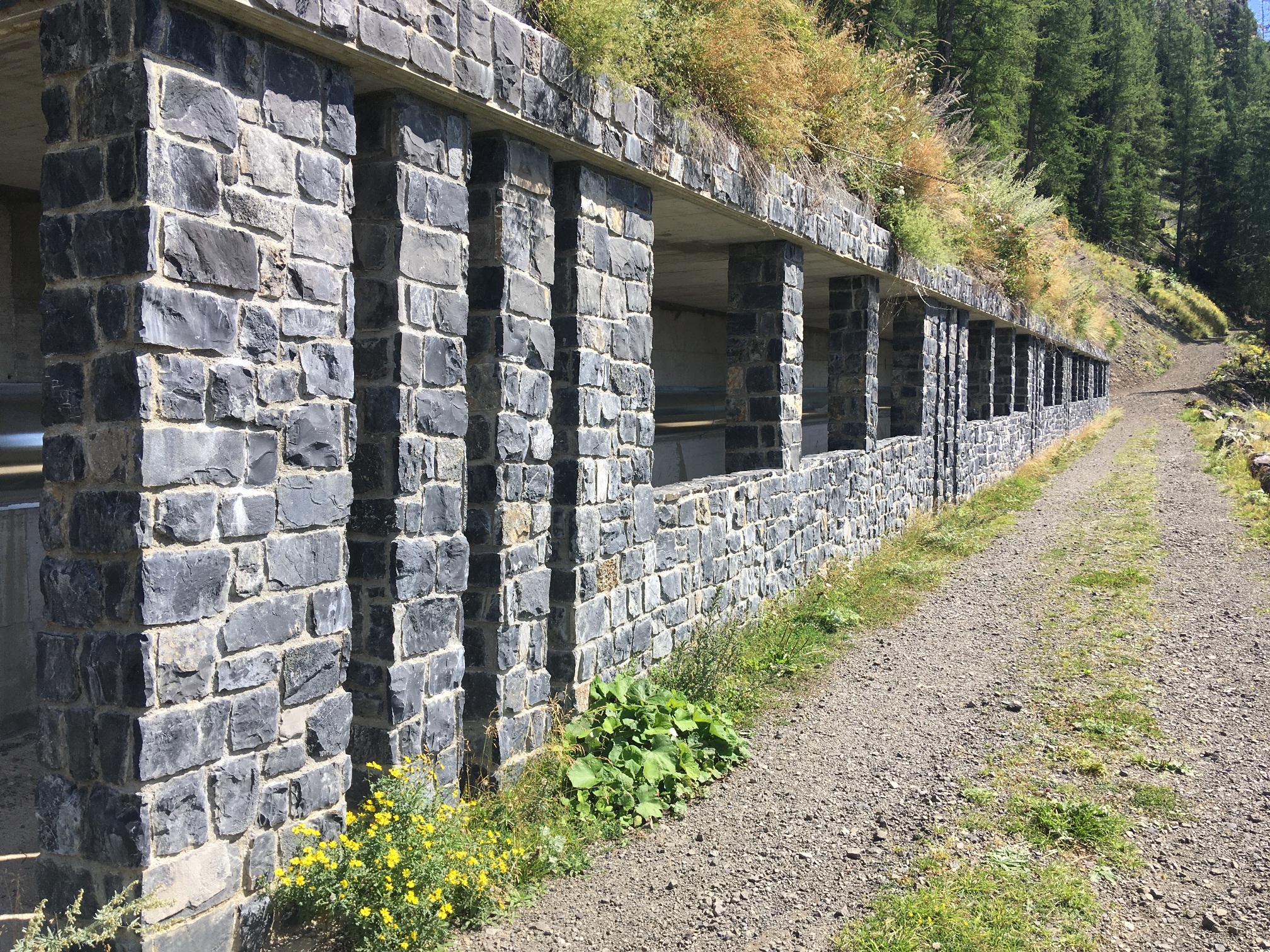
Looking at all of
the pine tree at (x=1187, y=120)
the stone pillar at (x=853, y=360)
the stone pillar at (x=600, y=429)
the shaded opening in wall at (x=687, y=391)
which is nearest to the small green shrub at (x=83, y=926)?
the stone pillar at (x=600, y=429)

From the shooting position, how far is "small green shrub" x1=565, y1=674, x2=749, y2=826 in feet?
15.7

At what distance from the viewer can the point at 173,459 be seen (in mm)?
3141

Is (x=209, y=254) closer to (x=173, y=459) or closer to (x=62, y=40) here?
(x=173, y=459)

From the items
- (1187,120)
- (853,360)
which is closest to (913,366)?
(853,360)

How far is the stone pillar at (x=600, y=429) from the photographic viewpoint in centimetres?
534

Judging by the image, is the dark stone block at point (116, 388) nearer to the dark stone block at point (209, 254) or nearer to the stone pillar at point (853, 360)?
the dark stone block at point (209, 254)

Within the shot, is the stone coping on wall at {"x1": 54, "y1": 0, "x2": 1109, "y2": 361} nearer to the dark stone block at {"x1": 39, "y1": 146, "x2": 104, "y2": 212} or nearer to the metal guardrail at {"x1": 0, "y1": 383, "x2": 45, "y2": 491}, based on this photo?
the dark stone block at {"x1": 39, "y1": 146, "x2": 104, "y2": 212}

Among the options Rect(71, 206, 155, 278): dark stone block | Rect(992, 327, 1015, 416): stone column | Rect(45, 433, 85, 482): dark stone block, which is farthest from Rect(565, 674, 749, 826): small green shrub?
Rect(992, 327, 1015, 416): stone column

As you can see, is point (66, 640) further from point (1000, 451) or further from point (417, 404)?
point (1000, 451)

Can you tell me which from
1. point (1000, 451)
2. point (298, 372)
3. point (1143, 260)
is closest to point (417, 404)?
point (298, 372)

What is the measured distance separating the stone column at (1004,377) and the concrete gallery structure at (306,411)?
13.2 m

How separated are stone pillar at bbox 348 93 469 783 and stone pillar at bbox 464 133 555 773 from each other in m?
0.42

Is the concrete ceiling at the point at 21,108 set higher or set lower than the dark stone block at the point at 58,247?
higher

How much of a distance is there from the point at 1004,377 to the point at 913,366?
→ 7.49 m
